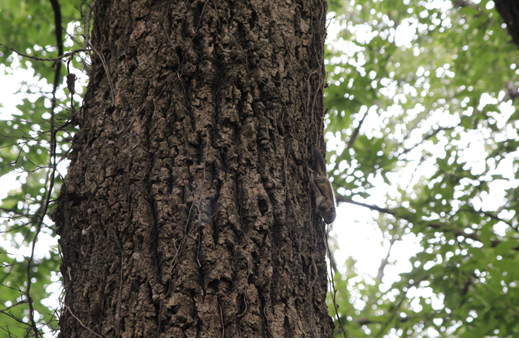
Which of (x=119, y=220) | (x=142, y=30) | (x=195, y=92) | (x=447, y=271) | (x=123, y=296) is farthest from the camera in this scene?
(x=447, y=271)

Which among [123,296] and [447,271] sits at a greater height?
[447,271]

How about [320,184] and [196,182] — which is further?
[320,184]

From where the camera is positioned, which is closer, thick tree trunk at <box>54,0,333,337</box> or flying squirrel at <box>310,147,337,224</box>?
thick tree trunk at <box>54,0,333,337</box>

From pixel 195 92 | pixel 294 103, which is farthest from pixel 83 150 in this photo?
pixel 294 103

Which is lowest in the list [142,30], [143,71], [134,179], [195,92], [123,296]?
[123,296]

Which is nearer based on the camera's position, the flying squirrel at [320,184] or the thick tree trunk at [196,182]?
the thick tree trunk at [196,182]

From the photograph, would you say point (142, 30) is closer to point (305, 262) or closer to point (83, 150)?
point (83, 150)

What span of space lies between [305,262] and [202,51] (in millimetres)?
841

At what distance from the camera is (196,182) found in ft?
3.86

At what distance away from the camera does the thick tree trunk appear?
106 cm

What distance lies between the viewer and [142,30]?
1.39 meters

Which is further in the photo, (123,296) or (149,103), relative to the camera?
(149,103)

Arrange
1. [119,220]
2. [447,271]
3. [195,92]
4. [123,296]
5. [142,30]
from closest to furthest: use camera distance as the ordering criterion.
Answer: [123,296], [119,220], [195,92], [142,30], [447,271]

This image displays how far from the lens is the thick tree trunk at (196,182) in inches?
41.8
